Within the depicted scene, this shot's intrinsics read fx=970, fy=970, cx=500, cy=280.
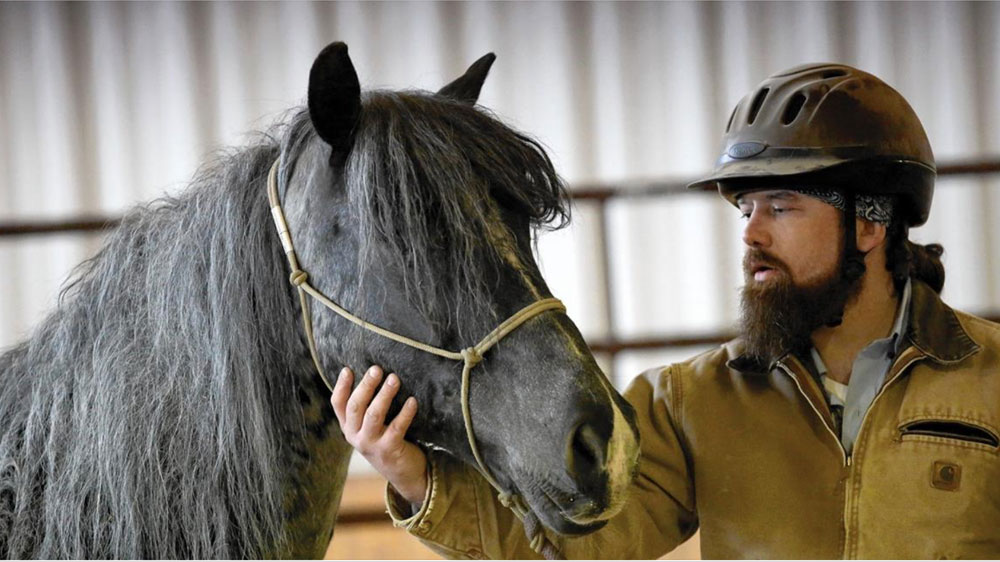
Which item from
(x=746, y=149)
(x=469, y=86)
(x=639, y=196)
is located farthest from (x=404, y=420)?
(x=639, y=196)

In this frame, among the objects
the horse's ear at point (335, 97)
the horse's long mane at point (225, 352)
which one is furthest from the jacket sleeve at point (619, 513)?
the horse's ear at point (335, 97)

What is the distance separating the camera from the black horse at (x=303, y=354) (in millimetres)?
1082

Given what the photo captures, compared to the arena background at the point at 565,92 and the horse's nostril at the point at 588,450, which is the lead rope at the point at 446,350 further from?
the arena background at the point at 565,92

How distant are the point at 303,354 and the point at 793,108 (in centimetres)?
94

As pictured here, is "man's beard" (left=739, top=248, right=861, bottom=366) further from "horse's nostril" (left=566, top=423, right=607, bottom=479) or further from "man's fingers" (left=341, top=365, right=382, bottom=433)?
"man's fingers" (left=341, top=365, right=382, bottom=433)

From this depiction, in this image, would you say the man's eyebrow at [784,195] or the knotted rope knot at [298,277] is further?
the man's eyebrow at [784,195]

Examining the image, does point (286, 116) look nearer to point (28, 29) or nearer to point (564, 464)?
point (564, 464)

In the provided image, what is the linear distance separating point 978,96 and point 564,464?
5036mm

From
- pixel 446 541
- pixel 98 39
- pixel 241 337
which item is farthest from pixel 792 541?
pixel 98 39

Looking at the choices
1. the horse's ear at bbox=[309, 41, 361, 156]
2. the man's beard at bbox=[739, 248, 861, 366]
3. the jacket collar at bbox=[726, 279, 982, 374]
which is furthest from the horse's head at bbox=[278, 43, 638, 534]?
the jacket collar at bbox=[726, 279, 982, 374]

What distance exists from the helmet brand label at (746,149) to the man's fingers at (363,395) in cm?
76

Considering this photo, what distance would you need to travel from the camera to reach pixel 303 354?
3.87ft

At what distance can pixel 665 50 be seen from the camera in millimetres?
5211

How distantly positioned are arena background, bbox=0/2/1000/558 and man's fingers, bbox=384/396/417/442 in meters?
3.60
